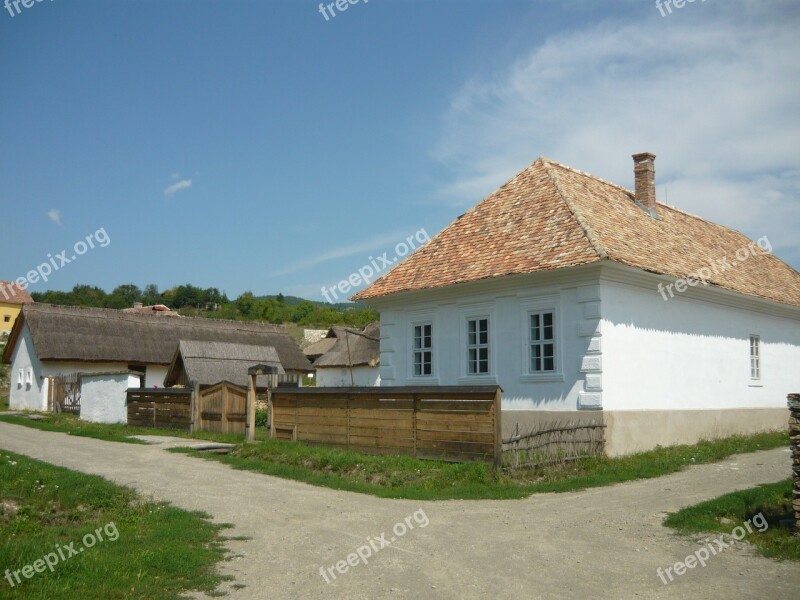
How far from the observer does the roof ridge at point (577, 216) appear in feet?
50.9

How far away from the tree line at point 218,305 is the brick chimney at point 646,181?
62174mm

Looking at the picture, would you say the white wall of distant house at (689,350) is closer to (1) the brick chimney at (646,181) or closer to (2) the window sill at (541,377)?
(2) the window sill at (541,377)

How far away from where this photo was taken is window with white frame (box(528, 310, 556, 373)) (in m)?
16.7

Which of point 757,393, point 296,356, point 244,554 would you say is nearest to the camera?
point 244,554

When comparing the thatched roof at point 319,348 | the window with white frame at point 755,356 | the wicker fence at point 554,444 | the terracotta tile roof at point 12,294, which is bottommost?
the wicker fence at point 554,444

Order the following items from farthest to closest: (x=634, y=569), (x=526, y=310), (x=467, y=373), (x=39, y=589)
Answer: (x=467, y=373)
(x=526, y=310)
(x=634, y=569)
(x=39, y=589)

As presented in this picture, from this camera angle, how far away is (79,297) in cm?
10394

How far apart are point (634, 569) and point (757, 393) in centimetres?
1588

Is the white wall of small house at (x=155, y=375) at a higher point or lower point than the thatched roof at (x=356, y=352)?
lower

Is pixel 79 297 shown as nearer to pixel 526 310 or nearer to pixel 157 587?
pixel 526 310

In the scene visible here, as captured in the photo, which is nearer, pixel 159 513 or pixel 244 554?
pixel 244 554

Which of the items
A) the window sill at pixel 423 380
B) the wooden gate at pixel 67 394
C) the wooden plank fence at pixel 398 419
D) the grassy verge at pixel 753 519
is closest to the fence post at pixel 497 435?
the wooden plank fence at pixel 398 419

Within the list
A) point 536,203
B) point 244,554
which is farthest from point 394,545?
A: point 536,203

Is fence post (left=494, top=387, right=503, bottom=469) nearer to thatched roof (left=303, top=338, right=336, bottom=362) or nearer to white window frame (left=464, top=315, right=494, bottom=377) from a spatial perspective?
white window frame (left=464, top=315, right=494, bottom=377)
